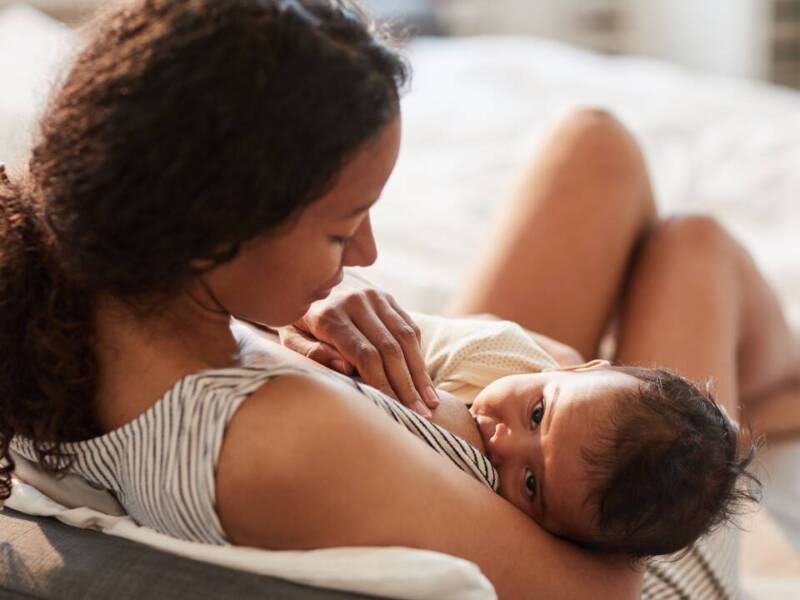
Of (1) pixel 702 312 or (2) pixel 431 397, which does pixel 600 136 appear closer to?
(1) pixel 702 312

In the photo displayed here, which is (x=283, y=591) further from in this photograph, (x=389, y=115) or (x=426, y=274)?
(x=426, y=274)

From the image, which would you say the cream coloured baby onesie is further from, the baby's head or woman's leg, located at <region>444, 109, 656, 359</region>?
woman's leg, located at <region>444, 109, 656, 359</region>

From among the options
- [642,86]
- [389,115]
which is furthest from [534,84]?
[389,115]

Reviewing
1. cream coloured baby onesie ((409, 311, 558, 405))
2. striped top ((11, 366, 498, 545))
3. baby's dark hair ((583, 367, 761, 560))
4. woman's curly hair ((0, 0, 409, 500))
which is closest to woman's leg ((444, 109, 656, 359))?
cream coloured baby onesie ((409, 311, 558, 405))

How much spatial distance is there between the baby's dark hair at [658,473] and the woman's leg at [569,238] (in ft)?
1.65

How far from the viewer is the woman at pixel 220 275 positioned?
33.9 inches

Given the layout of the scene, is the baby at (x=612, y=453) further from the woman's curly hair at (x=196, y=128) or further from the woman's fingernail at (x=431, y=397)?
the woman's curly hair at (x=196, y=128)

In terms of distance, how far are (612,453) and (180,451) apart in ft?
1.35

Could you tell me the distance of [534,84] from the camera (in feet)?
9.61

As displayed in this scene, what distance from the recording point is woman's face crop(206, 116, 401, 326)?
921mm

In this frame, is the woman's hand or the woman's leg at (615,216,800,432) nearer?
the woman's hand

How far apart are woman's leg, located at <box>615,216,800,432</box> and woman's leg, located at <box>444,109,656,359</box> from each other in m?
0.05

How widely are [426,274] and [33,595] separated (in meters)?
1.10

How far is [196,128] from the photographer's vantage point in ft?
2.80
